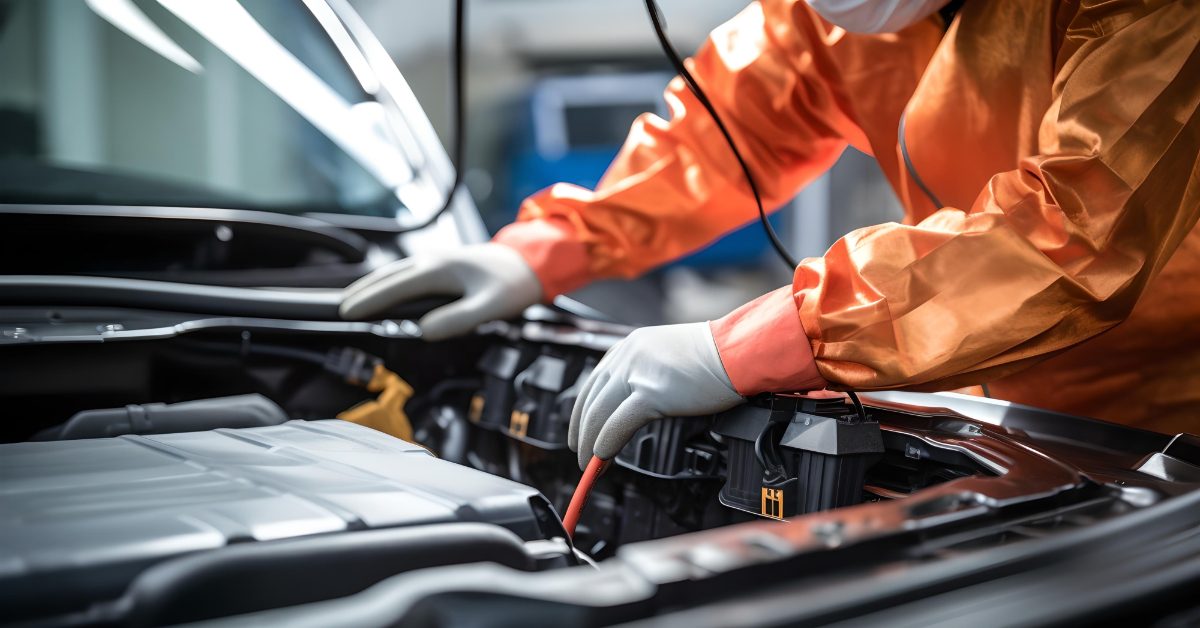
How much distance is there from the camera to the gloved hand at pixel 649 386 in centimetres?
103

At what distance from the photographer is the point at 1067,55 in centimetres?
100

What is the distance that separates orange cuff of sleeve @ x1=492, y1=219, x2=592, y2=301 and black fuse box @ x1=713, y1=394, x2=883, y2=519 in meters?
0.56

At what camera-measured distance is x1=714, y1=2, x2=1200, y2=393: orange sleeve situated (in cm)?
90

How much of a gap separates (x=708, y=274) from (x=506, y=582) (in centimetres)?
563

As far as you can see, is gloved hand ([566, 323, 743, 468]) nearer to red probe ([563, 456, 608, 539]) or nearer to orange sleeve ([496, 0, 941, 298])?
red probe ([563, 456, 608, 539])

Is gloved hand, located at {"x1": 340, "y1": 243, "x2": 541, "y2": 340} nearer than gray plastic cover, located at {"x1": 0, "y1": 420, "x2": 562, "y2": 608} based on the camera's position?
No

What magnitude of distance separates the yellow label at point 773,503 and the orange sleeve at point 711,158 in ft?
2.12

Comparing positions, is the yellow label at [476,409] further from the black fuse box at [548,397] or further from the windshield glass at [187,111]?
the windshield glass at [187,111]

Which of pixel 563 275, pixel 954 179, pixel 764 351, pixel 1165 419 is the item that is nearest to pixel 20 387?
pixel 563 275

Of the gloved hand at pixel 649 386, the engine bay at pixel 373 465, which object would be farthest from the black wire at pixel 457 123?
the gloved hand at pixel 649 386

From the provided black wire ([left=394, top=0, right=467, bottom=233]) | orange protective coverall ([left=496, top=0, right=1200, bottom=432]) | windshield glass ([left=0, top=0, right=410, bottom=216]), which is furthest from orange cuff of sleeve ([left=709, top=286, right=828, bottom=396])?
windshield glass ([left=0, top=0, right=410, bottom=216])

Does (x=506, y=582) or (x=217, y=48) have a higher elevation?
(x=217, y=48)

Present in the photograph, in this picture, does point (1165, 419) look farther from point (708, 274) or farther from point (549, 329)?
point (708, 274)

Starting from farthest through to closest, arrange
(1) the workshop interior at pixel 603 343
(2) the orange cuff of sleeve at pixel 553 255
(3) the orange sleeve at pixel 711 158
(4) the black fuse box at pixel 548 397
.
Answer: (2) the orange cuff of sleeve at pixel 553 255
(3) the orange sleeve at pixel 711 158
(4) the black fuse box at pixel 548 397
(1) the workshop interior at pixel 603 343
